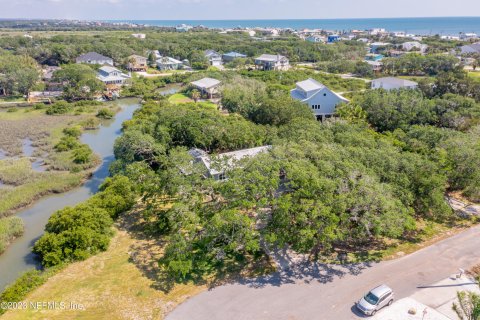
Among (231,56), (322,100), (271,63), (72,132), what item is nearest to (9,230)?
(72,132)

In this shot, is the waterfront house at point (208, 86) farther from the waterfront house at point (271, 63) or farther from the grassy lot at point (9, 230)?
the grassy lot at point (9, 230)

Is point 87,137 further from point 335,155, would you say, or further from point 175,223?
point 335,155

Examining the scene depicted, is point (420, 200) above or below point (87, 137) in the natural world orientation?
above

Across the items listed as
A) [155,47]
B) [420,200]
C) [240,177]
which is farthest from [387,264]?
[155,47]

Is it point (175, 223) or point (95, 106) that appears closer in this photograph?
point (175, 223)

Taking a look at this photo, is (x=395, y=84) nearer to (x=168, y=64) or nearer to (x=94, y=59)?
(x=168, y=64)

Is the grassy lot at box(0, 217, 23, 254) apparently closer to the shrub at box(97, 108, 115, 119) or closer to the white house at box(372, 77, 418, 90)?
the shrub at box(97, 108, 115, 119)

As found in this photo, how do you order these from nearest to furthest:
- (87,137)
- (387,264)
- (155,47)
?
(387,264) → (87,137) → (155,47)
